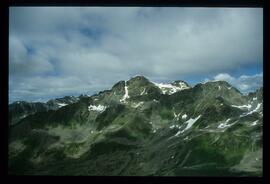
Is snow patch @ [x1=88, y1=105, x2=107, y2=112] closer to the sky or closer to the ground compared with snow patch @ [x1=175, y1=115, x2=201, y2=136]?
closer to the sky

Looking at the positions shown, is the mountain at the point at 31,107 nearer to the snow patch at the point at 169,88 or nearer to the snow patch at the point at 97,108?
the snow patch at the point at 97,108

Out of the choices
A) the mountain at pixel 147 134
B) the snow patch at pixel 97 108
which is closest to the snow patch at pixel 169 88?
the mountain at pixel 147 134

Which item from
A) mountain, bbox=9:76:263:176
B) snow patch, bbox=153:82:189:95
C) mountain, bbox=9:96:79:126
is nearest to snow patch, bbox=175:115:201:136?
mountain, bbox=9:76:263:176

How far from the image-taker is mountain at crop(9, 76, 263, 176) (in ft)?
8.22

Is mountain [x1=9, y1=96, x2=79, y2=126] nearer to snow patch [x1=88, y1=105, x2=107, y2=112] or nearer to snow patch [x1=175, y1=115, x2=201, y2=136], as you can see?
snow patch [x1=88, y1=105, x2=107, y2=112]

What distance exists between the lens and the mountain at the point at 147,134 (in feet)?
8.22

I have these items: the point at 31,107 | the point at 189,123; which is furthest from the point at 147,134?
the point at 31,107

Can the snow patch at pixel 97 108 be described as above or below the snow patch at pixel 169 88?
below

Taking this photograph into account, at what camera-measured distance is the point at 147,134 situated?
254 centimetres

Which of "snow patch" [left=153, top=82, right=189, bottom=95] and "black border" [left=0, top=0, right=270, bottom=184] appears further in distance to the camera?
"snow patch" [left=153, top=82, right=189, bottom=95]
